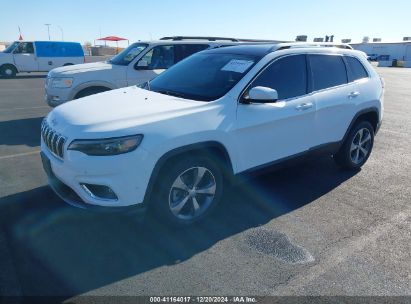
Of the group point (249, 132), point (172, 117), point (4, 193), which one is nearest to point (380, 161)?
point (249, 132)

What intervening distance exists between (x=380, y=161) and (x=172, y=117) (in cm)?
408

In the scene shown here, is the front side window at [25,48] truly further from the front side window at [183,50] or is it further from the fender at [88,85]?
the front side window at [183,50]

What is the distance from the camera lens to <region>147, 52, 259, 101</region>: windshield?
3.80 meters

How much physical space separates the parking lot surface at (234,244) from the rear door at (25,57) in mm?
18419

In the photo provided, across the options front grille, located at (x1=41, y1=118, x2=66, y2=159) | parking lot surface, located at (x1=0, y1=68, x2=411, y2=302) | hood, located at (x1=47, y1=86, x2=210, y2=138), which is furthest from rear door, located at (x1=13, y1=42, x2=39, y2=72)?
front grille, located at (x1=41, y1=118, x2=66, y2=159)

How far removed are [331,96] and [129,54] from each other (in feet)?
18.3

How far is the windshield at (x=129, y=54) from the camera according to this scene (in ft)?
27.6

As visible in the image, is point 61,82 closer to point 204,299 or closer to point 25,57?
point 204,299

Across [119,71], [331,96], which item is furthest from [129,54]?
[331,96]

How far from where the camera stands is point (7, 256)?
10.1ft

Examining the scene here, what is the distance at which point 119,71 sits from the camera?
8.11 metres

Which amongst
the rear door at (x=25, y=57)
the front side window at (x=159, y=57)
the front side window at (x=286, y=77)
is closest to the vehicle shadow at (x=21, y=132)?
the front side window at (x=159, y=57)

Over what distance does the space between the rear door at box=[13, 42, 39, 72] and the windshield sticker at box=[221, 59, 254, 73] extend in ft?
66.5

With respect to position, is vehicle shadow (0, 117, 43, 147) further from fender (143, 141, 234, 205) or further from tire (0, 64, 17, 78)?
tire (0, 64, 17, 78)
